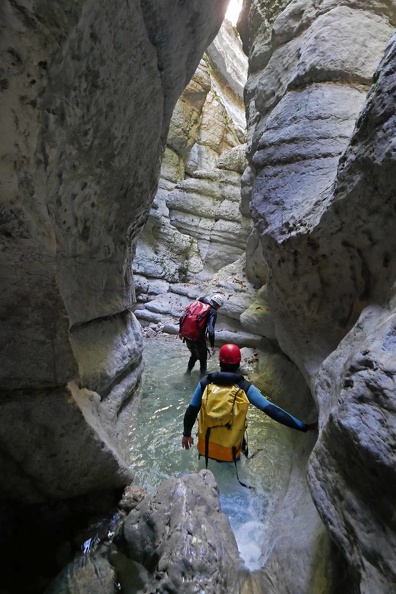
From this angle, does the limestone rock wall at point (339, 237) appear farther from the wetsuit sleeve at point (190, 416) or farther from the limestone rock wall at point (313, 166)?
the wetsuit sleeve at point (190, 416)

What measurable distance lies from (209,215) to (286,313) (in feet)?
44.2

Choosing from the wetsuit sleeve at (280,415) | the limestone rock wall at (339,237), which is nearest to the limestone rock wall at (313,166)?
the limestone rock wall at (339,237)

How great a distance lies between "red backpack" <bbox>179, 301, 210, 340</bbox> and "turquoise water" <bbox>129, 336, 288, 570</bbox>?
1123 mm

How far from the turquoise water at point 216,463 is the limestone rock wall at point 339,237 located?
134 centimetres

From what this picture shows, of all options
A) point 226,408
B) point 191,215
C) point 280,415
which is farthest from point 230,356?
point 191,215

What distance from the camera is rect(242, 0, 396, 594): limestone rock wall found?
70.0 inches

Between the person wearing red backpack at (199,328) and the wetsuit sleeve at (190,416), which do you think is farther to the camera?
the person wearing red backpack at (199,328)

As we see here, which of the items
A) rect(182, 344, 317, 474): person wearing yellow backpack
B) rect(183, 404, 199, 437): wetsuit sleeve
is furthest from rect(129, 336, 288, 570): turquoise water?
rect(183, 404, 199, 437): wetsuit sleeve

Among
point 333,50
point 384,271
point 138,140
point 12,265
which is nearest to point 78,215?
point 12,265

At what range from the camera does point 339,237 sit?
3.34 metres

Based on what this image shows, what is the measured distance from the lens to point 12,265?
236 centimetres

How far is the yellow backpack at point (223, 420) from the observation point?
3266 millimetres

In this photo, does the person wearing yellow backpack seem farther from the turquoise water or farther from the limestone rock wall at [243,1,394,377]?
the limestone rock wall at [243,1,394,377]

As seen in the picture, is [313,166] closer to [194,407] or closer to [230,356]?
[230,356]
